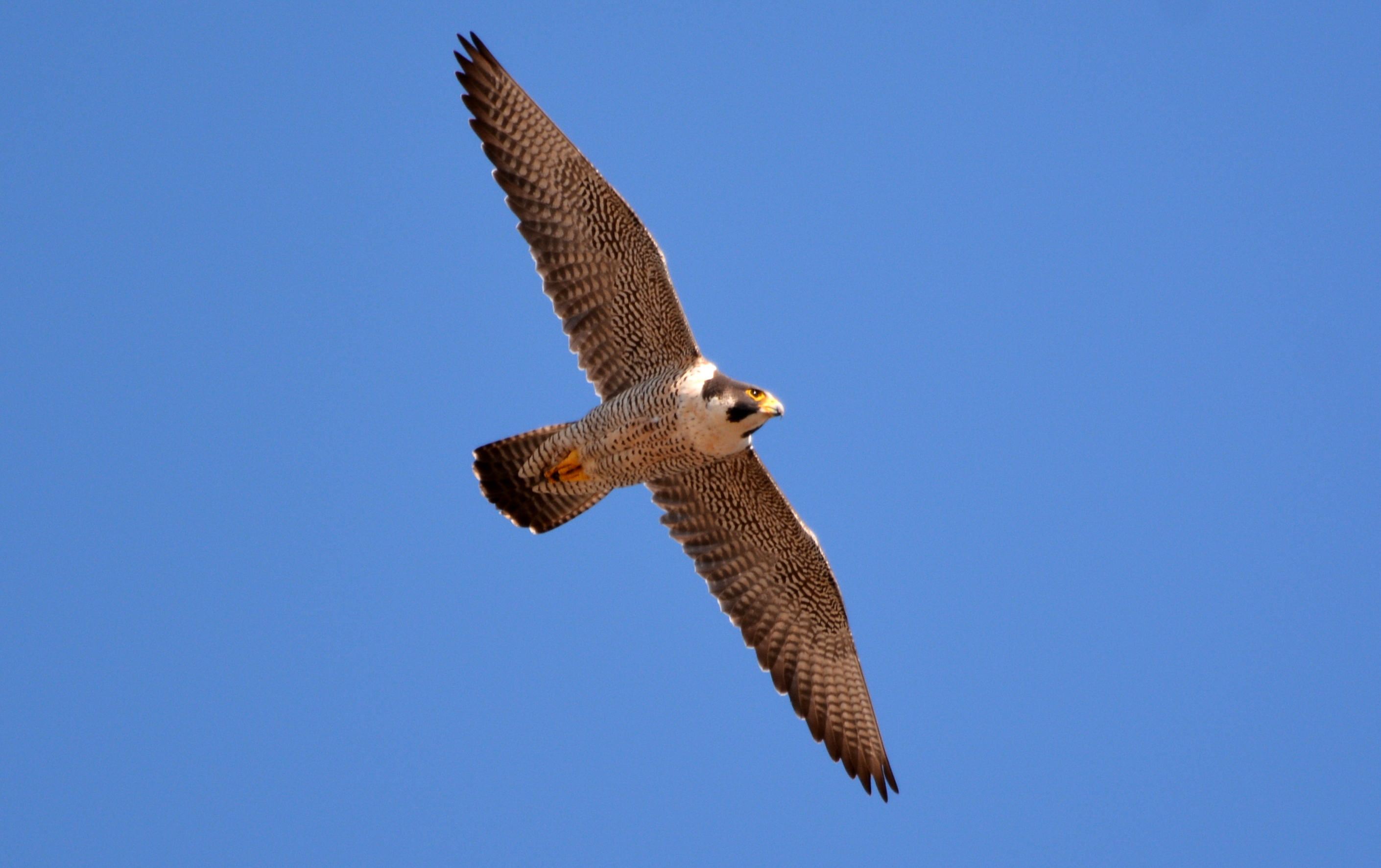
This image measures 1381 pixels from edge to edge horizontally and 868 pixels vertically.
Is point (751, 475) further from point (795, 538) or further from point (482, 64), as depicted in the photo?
point (482, 64)

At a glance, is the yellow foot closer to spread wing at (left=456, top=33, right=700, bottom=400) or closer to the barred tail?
the barred tail

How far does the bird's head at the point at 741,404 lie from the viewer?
934 cm

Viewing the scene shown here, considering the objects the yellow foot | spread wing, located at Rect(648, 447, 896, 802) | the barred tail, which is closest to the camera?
the yellow foot

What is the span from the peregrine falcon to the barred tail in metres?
0.01

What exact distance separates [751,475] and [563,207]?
2.51m

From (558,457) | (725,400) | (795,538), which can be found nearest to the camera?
(725,400)

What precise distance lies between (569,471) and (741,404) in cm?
154

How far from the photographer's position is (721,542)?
35.9ft

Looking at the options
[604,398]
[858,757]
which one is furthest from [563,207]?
[858,757]

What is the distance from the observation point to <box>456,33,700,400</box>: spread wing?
Result: 9.83 meters

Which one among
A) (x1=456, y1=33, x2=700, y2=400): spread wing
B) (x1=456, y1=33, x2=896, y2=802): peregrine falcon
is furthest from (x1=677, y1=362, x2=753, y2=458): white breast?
(x1=456, y1=33, x2=700, y2=400): spread wing

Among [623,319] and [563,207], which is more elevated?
[563,207]

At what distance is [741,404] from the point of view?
9.34 metres

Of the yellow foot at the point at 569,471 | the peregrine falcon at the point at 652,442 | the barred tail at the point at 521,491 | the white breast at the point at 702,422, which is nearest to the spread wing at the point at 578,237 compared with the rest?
the peregrine falcon at the point at 652,442
